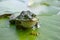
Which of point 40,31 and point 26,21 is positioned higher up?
point 26,21

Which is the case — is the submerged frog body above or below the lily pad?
above

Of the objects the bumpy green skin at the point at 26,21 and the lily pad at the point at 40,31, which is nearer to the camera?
the lily pad at the point at 40,31

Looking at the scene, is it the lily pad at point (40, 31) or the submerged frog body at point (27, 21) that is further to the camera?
the submerged frog body at point (27, 21)

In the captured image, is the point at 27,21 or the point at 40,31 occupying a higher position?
the point at 27,21

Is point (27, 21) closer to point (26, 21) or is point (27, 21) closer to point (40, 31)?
point (26, 21)

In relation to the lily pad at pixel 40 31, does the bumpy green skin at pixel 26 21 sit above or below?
above

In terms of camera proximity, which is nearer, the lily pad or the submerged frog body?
the lily pad

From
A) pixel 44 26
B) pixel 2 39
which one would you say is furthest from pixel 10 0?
pixel 2 39

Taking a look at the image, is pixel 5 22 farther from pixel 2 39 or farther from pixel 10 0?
pixel 10 0

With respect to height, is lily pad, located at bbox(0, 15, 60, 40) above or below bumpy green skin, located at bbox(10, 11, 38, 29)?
below

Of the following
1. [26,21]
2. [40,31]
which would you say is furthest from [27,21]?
[40,31]

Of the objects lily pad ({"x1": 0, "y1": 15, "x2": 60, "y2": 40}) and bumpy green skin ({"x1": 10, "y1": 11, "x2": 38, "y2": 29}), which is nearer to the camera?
lily pad ({"x1": 0, "y1": 15, "x2": 60, "y2": 40})
